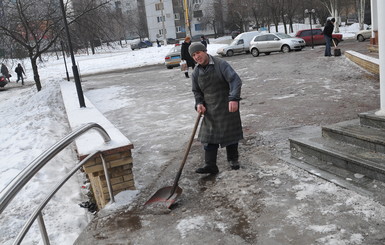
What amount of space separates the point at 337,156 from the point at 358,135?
37cm

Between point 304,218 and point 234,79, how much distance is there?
6.03ft

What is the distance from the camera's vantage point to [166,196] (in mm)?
4344

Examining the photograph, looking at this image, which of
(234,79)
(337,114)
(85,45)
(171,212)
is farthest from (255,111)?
(85,45)

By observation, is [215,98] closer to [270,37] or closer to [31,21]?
[31,21]

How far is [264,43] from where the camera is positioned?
78.9ft

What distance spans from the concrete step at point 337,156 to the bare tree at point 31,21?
43.7ft

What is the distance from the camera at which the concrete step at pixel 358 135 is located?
433 cm

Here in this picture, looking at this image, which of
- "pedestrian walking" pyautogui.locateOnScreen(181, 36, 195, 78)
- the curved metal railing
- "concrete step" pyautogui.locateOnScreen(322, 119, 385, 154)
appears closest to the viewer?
the curved metal railing

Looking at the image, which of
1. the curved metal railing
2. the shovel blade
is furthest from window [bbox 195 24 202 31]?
the curved metal railing

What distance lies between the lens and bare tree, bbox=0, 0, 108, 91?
16.6 m

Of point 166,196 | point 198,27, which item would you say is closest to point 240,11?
point 198,27

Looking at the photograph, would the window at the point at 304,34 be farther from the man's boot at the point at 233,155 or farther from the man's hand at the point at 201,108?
the man's hand at the point at 201,108

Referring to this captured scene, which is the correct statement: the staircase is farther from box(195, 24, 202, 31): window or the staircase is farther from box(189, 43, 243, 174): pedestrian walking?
box(195, 24, 202, 31): window

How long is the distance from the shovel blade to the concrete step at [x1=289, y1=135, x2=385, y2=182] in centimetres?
170
